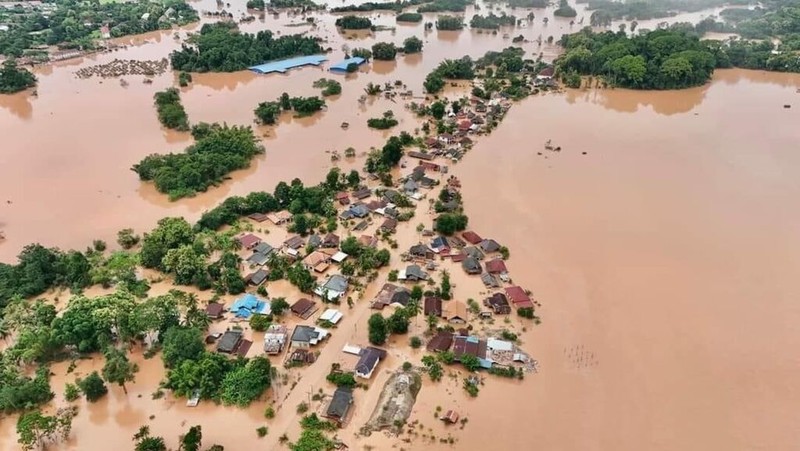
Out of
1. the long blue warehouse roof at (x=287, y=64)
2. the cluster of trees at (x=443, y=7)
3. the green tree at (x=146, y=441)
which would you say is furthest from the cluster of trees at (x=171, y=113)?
the cluster of trees at (x=443, y=7)

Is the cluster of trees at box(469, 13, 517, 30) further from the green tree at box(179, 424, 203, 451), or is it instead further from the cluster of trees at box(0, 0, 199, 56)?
the green tree at box(179, 424, 203, 451)

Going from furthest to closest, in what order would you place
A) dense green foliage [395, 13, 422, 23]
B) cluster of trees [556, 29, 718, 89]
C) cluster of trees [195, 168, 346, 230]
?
dense green foliage [395, 13, 422, 23] < cluster of trees [556, 29, 718, 89] < cluster of trees [195, 168, 346, 230]

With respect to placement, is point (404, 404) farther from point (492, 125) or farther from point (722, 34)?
point (722, 34)

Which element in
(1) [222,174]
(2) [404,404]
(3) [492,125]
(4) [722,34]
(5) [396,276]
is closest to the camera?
(2) [404,404]

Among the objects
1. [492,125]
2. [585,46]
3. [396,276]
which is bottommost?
[396,276]

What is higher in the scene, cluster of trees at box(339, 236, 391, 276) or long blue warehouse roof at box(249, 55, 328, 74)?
long blue warehouse roof at box(249, 55, 328, 74)

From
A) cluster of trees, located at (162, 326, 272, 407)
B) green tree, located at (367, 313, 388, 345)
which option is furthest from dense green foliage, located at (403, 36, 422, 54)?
cluster of trees, located at (162, 326, 272, 407)

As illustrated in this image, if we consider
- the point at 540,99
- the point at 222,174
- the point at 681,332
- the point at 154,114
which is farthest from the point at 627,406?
the point at 154,114
